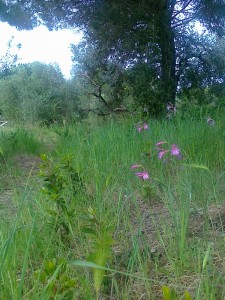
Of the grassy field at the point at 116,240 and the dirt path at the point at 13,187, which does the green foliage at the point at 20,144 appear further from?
the grassy field at the point at 116,240

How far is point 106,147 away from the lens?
333cm

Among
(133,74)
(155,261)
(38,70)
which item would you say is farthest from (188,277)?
(38,70)

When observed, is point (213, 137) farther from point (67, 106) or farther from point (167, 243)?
point (67, 106)

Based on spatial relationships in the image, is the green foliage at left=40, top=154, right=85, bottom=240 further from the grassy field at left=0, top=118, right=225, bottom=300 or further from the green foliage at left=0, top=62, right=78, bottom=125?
the green foliage at left=0, top=62, right=78, bottom=125

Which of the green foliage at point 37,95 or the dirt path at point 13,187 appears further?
the green foliage at point 37,95

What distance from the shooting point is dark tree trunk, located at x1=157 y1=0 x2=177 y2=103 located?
10.1 meters

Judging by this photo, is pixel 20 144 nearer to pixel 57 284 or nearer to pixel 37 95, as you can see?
pixel 57 284

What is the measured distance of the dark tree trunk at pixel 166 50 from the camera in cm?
1013

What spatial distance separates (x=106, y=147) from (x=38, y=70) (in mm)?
17550

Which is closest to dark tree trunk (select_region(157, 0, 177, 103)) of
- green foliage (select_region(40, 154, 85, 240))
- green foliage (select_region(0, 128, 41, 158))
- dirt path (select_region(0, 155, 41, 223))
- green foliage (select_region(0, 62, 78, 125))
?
green foliage (select_region(0, 62, 78, 125))

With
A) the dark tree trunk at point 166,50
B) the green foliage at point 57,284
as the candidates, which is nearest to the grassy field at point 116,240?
the green foliage at point 57,284

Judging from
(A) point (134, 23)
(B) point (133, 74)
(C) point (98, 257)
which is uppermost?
(A) point (134, 23)

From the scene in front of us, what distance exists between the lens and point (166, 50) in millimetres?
10289

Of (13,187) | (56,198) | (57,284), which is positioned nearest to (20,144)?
(13,187)
